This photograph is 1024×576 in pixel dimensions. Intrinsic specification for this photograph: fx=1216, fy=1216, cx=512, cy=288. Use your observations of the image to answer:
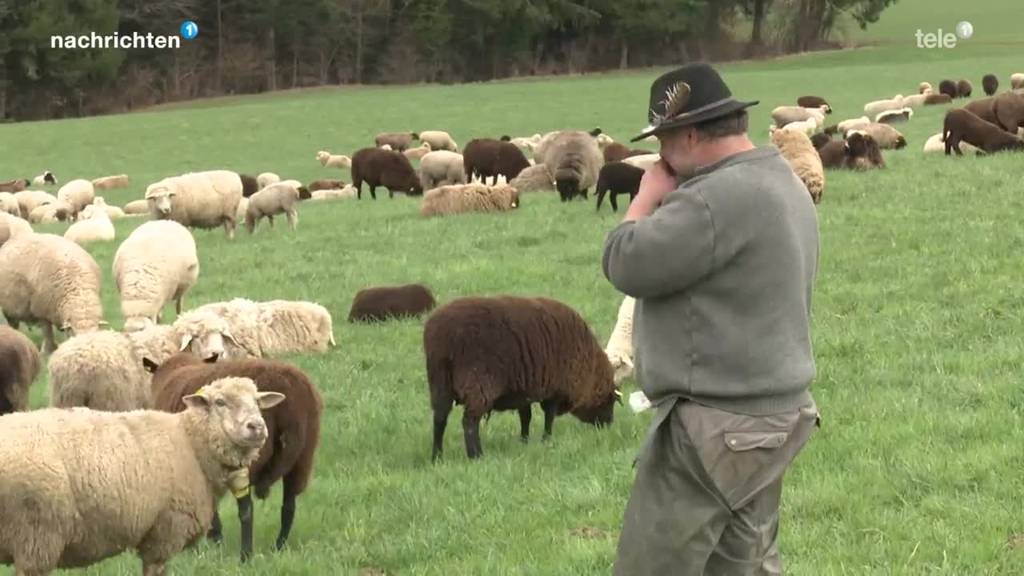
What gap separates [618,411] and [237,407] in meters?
4.10

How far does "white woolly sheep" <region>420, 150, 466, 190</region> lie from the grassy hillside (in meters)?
4.01

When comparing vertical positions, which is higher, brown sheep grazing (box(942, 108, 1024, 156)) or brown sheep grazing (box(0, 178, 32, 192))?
brown sheep grazing (box(942, 108, 1024, 156))

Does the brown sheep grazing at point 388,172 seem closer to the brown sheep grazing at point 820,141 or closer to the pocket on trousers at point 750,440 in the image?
the brown sheep grazing at point 820,141

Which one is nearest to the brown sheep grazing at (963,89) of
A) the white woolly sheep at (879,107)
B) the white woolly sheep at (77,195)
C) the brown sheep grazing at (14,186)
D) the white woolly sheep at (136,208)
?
the white woolly sheep at (879,107)

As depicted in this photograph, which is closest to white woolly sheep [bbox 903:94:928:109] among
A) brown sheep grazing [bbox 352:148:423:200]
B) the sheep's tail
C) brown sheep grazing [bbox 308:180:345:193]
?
brown sheep grazing [bbox 308:180:345:193]

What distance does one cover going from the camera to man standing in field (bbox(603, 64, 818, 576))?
4102 millimetres

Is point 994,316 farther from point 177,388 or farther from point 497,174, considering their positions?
point 497,174

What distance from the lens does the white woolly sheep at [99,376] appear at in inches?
367

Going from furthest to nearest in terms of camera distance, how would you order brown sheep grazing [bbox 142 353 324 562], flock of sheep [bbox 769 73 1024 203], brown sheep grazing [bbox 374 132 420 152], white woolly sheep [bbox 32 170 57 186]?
brown sheep grazing [bbox 374 132 420 152], white woolly sheep [bbox 32 170 57 186], flock of sheep [bbox 769 73 1024 203], brown sheep grazing [bbox 142 353 324 562]

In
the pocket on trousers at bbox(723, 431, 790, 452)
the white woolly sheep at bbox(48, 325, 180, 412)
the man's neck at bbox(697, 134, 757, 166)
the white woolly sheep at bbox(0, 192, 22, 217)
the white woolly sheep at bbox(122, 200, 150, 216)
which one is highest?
the man's neck at bbox(697, 134, 757, 166)

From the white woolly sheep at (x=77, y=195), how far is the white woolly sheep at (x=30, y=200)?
1.03ft

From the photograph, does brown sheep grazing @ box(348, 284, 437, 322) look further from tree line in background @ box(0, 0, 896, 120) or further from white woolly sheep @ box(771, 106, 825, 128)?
tree line in background @ box(0, 0, 896, 120)

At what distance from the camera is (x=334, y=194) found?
92.8ft

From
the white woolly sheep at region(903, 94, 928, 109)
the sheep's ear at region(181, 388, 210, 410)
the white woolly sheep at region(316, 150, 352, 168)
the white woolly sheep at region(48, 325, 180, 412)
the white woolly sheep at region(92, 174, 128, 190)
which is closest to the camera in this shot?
the sheep's ear at region(181, 388, 210, 410)
